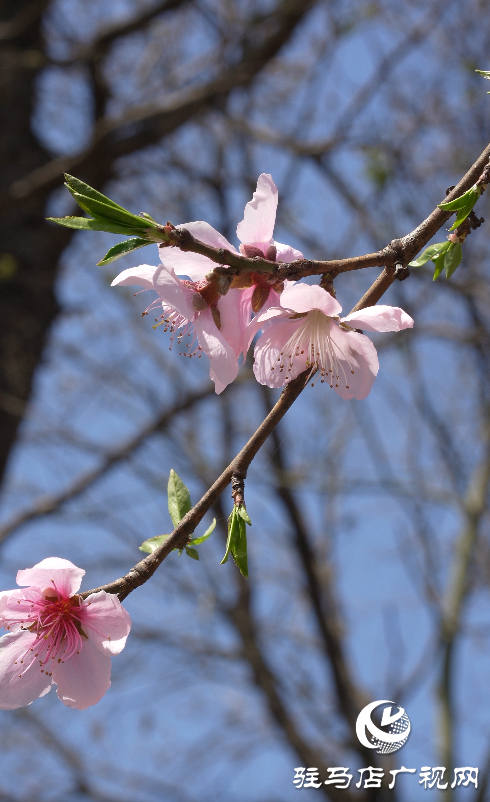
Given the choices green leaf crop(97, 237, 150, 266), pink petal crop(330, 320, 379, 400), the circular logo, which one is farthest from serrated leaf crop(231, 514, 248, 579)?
the circular logo

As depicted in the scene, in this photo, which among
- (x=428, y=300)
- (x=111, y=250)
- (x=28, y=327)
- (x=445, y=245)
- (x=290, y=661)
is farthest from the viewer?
(x=290, y=661)

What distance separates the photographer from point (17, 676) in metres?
0.92

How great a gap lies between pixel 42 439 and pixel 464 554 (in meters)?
2.71

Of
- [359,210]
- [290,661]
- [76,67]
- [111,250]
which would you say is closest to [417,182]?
[359,210]

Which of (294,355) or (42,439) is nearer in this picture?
(294,355)

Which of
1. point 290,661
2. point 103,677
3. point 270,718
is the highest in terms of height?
point 290,661

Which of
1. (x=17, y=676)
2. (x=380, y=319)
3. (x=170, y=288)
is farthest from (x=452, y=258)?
(x=17, y=676)

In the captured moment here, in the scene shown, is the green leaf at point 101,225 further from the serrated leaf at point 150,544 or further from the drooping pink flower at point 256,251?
the serrated leaf at point 150,544

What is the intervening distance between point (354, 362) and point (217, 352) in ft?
0.72

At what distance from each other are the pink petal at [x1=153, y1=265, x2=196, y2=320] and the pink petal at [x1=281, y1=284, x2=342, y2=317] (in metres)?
0.12

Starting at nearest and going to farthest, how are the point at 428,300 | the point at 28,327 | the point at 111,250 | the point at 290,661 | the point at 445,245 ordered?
the point at 111,250
the point at 445,245
the point at 28,327
the point at 428,300
the point at 290,661

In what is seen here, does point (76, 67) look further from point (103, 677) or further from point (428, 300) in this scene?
point (103, 677)

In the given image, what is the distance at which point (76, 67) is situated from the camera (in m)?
4.52

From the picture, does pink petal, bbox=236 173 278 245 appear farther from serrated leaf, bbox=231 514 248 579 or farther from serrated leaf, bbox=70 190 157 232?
serrated leaf, bbox=231 514 248 579
